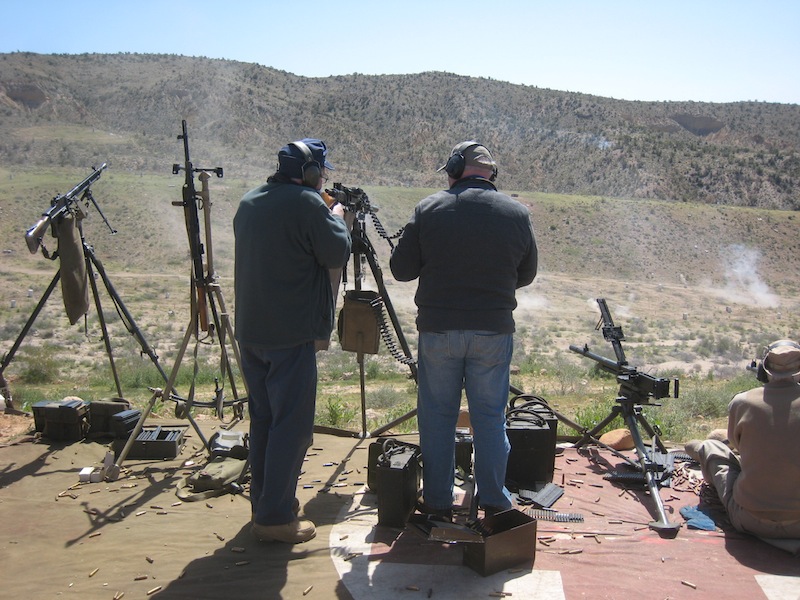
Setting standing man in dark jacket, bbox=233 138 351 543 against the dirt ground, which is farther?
the dirt ground

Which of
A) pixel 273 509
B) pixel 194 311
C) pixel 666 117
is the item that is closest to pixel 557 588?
pixel 273 509

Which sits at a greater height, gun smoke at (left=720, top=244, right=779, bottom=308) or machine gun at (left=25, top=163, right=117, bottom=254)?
machine gun at (left=25, top=163, right=117, bottom=254)

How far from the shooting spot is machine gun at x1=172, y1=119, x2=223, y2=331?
182 inches

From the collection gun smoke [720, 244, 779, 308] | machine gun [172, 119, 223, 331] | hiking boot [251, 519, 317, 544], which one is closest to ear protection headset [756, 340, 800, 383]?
hiking boot [251, 519, 317, 544]

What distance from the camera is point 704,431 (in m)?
7.00

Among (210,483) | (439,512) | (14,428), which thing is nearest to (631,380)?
(439,512)

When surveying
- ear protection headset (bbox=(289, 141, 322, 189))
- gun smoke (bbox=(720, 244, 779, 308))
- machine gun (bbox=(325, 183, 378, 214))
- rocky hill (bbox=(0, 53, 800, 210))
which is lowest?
gun smoke (bbox=(720, 244, 779, 308))

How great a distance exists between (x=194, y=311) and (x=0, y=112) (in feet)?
175

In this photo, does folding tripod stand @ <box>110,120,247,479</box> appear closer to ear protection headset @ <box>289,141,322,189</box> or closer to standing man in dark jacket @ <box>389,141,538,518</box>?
ear protection headset @ <box>289,141,322,189</box>

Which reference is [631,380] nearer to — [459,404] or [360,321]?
[459,404]

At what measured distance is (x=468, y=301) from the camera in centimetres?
361

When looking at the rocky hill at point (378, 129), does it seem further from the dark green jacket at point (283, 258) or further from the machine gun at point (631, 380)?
the dark green jacket at point (283, 258)

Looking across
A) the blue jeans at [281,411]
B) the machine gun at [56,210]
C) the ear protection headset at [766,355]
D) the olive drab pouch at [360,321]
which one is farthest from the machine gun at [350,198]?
the ear protection headset at [766,355]

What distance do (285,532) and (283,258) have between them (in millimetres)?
1481
